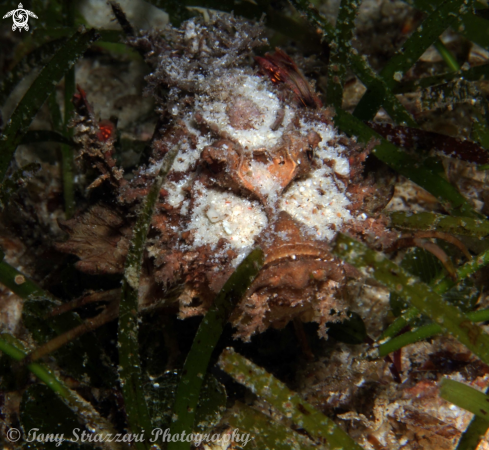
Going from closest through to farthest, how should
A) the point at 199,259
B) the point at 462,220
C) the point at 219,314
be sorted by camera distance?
the point at 219,314 < the point at 199,259 < the point at 462,220

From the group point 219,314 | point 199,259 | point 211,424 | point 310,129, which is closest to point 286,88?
point 310,129

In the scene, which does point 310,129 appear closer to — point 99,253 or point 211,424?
point 99,253

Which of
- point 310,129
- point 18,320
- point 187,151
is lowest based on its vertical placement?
point 18,320

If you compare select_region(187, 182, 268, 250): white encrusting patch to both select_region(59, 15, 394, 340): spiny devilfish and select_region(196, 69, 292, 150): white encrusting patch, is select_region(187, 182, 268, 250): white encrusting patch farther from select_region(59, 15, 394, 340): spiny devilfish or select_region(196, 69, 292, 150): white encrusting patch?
select_region(196, 69, 292, 150): white encrusting patch

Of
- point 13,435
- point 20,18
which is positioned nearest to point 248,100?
point 13,435

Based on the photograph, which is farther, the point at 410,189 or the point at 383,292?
the point at 410,189

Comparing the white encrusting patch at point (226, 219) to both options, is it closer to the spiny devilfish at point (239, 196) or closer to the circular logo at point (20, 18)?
the spiny devilfish at point (239, 196)

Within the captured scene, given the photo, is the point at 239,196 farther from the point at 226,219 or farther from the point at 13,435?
the point at 13,435
